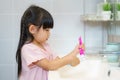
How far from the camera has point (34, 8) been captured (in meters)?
1.22

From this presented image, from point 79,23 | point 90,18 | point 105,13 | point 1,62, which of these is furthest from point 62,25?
point 1,62

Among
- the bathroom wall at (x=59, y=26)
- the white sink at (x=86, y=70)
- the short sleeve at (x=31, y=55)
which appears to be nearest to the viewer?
the short sleeve at (x=31, y=55)

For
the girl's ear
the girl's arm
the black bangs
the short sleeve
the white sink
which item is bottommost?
the white sink

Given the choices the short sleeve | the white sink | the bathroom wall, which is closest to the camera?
the short sleeve

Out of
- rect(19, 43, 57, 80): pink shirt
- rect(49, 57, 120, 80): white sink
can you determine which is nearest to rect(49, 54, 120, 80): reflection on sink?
rect(49, 57, 120, 80): white sink

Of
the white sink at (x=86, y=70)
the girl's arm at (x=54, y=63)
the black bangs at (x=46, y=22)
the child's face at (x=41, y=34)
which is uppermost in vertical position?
the black bangs at (x=46, y=22)

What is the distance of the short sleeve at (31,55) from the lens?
114 cm

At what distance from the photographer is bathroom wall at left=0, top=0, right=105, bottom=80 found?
170 centimetres

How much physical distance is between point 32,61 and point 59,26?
62 centimetres

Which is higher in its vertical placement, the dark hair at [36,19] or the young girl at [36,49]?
the dark hair at [36,19]

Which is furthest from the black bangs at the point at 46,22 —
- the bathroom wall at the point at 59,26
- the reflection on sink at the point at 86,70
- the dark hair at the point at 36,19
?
the bathroom wall at the point at 59,26

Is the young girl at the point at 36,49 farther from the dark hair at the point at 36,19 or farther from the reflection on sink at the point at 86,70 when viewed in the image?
the reflection on sink at the point at 86,70

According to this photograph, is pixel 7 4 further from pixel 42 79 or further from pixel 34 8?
pixel 42 79

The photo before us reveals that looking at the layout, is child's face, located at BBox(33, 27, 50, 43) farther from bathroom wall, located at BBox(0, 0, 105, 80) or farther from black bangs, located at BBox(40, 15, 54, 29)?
bathroom wall, located at BBox(0, 0, 105, 80)
